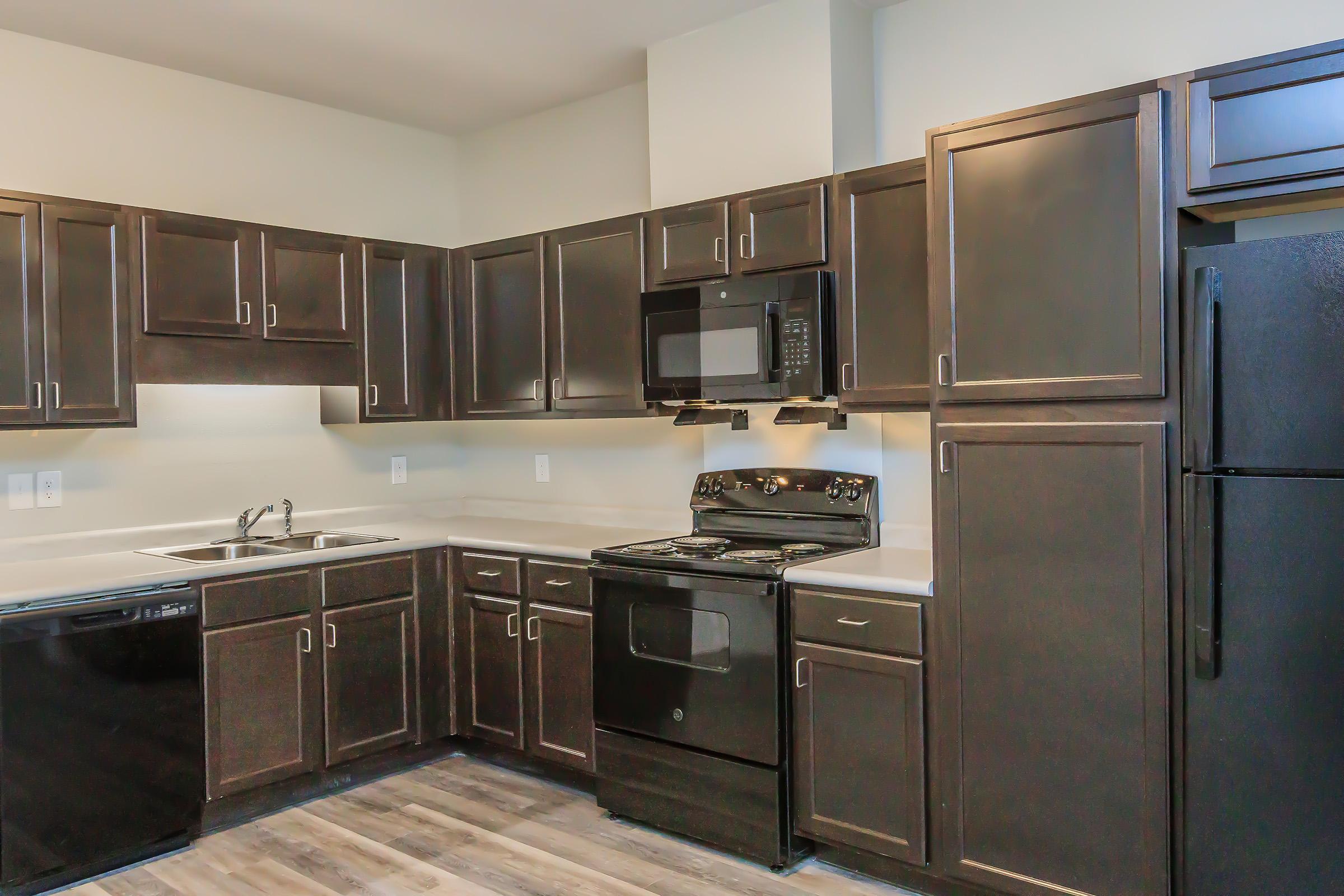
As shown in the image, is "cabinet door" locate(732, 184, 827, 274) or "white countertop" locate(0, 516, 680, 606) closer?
"white countertop" locate(0, 516, 680, 606)

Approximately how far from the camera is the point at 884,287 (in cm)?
292

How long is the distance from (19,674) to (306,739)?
37.6 inches

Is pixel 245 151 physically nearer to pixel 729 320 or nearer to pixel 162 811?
pixel 729 320

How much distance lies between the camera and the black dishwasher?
2.75 m

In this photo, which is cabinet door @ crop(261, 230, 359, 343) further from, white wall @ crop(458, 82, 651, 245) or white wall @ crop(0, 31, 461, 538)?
white wall @ crop(458, 82, 651, 245)

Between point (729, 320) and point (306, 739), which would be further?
point (306, 739)

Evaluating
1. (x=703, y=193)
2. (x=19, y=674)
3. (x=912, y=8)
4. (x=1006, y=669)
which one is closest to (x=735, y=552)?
(x=1006, y=669)

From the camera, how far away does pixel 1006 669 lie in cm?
247

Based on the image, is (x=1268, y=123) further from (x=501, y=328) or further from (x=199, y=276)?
(x=199, y=276)

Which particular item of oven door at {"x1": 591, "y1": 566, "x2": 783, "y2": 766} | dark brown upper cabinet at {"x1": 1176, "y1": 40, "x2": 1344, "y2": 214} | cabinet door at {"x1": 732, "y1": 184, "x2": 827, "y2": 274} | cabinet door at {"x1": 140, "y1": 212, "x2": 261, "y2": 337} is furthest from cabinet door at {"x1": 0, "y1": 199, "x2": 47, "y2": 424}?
dark brown upper cabinet at {"x1": 1176, "y1": 40, "x2": 1344, "y2": 214}

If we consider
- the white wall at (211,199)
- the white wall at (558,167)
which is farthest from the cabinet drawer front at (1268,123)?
the white wall at (211,199)

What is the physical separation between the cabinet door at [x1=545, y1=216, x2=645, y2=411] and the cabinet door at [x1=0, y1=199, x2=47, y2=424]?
5.55ft

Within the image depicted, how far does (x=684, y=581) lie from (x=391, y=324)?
1819 millimetres

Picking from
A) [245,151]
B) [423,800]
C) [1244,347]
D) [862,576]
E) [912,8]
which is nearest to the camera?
[1244,347]
